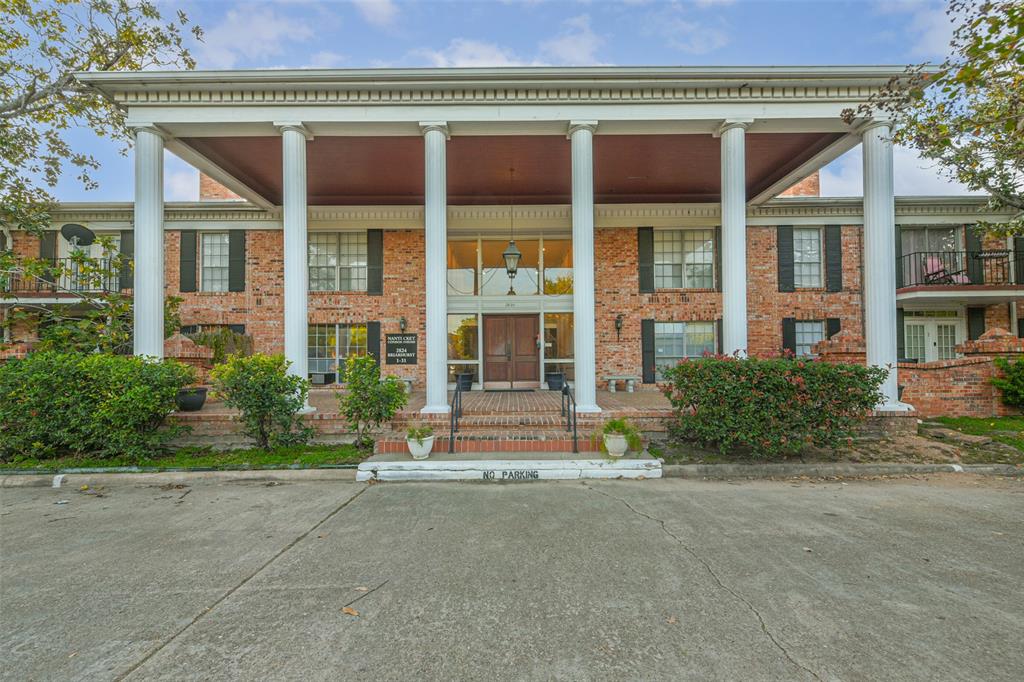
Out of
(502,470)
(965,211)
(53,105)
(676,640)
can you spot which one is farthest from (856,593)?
(53,105)

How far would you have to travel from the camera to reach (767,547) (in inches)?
141

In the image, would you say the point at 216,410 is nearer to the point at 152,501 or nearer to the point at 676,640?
the point at 152,501

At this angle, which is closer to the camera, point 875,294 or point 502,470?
point 502,470

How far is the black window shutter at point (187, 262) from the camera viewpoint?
1187cm

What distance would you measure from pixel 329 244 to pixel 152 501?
337 inches

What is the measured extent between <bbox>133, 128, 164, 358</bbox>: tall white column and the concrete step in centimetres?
481

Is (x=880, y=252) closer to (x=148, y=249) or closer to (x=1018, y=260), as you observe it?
(x=1018, y=260)

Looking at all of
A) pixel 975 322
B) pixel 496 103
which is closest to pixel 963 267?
pixel 975 322

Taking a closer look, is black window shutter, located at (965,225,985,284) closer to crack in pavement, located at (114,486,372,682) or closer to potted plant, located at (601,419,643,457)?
potted plant, located at (601,419,643,457)

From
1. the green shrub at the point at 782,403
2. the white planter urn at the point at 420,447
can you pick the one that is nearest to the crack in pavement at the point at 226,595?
the white planter urn at the point at 420,447

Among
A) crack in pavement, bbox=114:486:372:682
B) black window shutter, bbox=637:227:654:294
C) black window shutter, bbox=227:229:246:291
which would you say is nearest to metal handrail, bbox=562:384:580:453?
crack in pavement, bbox=114:486:372:682

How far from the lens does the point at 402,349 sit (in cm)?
1054

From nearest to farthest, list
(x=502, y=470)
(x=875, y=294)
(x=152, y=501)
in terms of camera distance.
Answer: (x=152, y=501) → (x=502, y=470) → (x=875, y=294)

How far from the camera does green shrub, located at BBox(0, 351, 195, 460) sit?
586 cm
